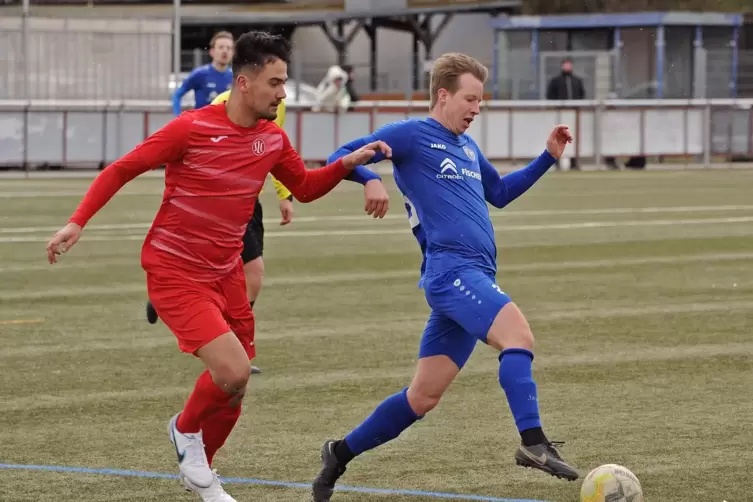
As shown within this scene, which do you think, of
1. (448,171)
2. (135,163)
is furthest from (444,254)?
(135,163)

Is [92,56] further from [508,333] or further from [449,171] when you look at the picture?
[508,333]

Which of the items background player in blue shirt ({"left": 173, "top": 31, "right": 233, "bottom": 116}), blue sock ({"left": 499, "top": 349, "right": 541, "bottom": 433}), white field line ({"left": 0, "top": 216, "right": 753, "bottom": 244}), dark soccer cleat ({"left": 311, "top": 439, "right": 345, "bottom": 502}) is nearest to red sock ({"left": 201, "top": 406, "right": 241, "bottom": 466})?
dark soccer cleat ({"left": 311, "top": 439, "right": 345, "bottom": 502})

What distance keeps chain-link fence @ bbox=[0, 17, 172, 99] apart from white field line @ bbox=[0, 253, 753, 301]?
60.1 feet

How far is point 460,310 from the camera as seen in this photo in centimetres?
679

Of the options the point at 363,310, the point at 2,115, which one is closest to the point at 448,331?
the point at 363,310

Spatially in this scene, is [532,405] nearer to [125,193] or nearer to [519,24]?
[125,193]

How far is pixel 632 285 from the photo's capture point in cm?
1515

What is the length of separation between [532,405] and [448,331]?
67 centimetres

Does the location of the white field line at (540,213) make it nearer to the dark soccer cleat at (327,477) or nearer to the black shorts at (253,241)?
the black shorts at (253,241)

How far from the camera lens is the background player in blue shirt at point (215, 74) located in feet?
47.4

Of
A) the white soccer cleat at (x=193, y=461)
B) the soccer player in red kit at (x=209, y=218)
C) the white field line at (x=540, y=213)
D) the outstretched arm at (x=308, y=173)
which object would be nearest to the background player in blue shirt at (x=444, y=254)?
the outstretched arm at (x=308, y=173)

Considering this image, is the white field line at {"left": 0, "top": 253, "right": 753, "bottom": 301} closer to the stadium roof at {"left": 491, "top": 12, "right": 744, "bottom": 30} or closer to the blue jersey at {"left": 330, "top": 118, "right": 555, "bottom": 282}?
the blue jersey at {"left": 330, "top": 118, "right": 555, "bottom": 282}

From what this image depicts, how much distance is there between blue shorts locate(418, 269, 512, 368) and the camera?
22.1 feet

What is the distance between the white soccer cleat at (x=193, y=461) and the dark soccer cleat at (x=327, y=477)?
424mm
